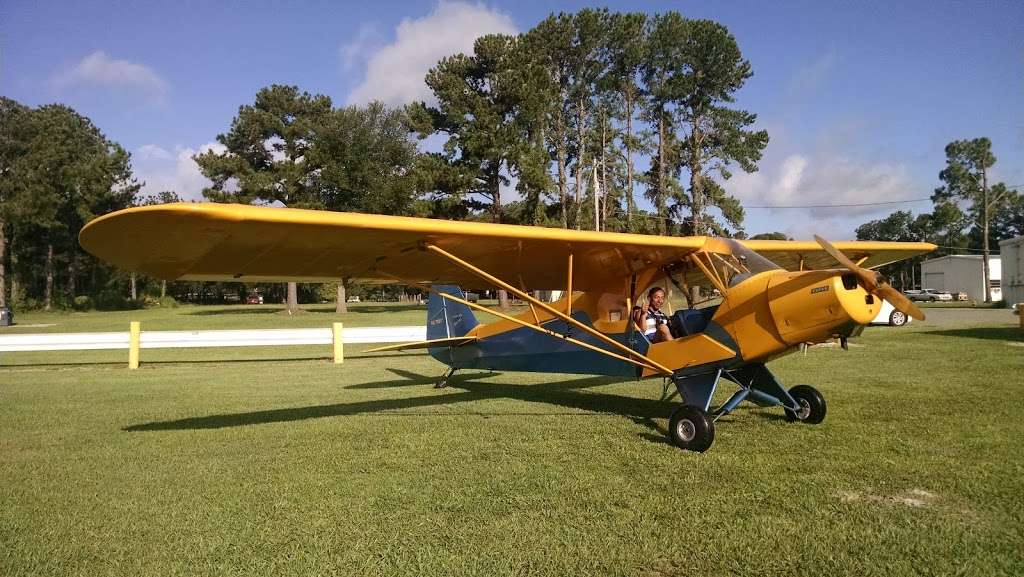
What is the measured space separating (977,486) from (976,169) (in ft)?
268

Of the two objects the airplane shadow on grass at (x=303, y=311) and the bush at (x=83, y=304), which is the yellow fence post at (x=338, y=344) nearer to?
the airplane shadow on grass at (x=303, y=311)

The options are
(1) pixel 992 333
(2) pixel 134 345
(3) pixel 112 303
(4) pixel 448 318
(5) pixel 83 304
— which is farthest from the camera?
(3) pixel 112 303

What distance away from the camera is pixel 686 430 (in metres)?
5.83

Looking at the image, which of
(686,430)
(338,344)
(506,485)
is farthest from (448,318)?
(506,485)

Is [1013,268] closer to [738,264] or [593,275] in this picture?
[738,264]

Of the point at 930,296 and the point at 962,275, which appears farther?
the point at 962,275

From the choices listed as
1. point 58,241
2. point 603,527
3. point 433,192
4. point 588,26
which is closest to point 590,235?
point 603,527

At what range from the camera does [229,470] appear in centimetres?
534

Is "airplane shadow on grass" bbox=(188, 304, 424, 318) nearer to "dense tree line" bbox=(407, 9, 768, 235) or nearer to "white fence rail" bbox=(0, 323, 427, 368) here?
"dense tree line" bbox=(407, 9, 768, 235)

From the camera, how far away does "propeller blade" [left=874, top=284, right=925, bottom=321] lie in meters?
5.28

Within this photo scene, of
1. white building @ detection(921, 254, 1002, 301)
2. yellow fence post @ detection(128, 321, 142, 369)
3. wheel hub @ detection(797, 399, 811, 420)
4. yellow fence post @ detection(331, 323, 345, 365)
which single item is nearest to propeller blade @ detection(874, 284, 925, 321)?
wheel hub @ detection(797, 399, 811, 420)

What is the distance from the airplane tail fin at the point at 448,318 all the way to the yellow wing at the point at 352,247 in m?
2.09

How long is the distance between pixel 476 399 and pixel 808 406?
461 centimetres

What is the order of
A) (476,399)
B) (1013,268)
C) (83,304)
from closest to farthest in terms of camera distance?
(476,399), (1013,268), (83,304)
